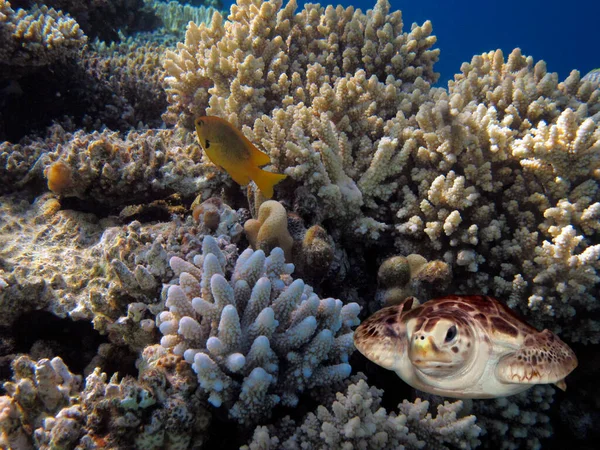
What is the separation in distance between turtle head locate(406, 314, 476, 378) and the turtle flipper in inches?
6.6

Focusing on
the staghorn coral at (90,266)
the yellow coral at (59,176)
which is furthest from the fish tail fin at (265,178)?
the yellow coral at (59,176)

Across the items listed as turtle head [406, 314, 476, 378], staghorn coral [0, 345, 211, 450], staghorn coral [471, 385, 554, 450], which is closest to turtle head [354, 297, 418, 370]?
turtle head [406, 314, 476, 378]

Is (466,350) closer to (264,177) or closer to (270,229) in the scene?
(270,229)

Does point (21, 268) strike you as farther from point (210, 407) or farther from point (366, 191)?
point (366, 191)

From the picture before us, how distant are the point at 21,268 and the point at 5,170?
1501 millimetres

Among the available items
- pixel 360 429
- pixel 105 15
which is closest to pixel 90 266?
pixel 360 429

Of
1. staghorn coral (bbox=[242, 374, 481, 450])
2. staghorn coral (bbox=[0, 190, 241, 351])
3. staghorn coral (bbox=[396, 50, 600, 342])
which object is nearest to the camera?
staghorn coral (bbox=[242, 374, 481, 450])

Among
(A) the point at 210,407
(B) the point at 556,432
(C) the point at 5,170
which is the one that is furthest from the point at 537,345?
(C) the point at 5,170

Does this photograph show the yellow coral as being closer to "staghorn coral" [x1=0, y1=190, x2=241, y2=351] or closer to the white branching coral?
"staghorn coral" [x1=0, y1=190, x2=241, y2=351]

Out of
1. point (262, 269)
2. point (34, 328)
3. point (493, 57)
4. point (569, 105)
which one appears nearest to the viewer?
point (262, 269)

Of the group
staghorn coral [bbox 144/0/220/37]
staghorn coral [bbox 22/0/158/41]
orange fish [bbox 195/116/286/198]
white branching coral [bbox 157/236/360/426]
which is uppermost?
staghorn coral [bbox 144/0/220/37]

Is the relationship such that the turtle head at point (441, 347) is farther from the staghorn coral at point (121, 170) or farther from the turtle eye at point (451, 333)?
the staghorn coral at point (121, 170)

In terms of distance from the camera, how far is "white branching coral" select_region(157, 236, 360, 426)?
1776mm

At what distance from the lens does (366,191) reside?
319cm
